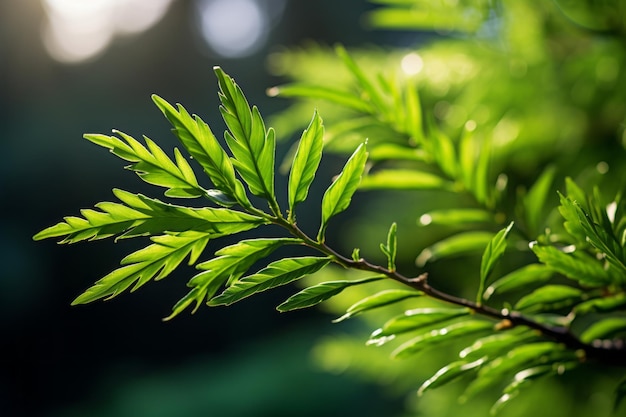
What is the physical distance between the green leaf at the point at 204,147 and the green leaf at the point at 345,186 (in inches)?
1.8

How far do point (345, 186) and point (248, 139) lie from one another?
62 mm

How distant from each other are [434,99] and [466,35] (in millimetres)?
274

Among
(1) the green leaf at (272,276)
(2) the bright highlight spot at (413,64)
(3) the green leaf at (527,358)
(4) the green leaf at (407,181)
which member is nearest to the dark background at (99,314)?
(2) the bright highlight spot at (413,64)

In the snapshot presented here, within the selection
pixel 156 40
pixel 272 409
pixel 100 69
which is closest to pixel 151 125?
pixel 100 69

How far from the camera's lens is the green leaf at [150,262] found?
0.32m

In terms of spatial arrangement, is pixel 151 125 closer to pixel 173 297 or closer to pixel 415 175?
pixel 173 297

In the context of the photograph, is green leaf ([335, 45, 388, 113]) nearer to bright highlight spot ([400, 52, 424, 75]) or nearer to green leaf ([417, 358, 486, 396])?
green leaf ([417, 358, 486, 396])

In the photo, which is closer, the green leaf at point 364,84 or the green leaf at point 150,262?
the green leaf at point 150,262

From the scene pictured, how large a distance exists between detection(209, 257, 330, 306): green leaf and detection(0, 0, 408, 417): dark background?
6.12 m

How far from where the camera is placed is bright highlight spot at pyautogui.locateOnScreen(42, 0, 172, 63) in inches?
411

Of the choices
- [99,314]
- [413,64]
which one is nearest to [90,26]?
[99,314]

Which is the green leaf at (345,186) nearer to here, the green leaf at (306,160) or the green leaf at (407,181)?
the green leaf at (306,160)

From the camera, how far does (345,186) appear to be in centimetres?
34

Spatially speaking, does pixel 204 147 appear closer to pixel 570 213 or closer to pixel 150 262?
pixel 150 262
